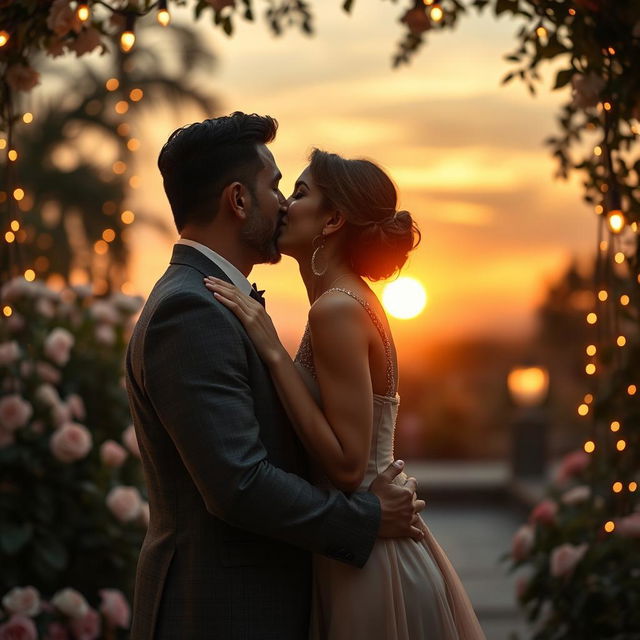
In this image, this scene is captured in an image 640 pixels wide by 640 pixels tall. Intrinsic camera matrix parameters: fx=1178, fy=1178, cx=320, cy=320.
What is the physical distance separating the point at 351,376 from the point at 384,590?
511mm

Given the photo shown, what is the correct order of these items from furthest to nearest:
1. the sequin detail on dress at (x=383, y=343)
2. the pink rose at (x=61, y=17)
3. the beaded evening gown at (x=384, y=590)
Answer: the pink rose at (x=61, y=17), the sequin detail on dress at (x=383, y=343), the beaded evening gown at (x=384, y=590)

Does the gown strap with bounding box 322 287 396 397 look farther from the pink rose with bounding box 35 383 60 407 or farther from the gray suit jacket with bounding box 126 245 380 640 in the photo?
the pink rose with bounding box 35 383 60 407

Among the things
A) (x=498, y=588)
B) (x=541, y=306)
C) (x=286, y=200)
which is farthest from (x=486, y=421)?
(x=286, y=200)

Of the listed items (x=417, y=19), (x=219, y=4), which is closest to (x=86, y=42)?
(x=219, y=4)

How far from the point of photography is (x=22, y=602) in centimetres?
464

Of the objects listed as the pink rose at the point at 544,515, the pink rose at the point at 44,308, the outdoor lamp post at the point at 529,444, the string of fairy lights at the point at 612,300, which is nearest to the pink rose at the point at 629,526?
the string of fairy lights at the point at 612,300

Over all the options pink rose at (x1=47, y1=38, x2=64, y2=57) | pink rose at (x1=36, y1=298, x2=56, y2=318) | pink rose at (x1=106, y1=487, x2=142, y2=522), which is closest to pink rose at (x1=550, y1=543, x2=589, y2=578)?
pink rose at (x1=106, y1=487, x2=142, y2=522)

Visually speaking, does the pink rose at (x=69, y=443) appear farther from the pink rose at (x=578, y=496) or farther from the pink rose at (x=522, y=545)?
the pink rose at (x=578, y=496)

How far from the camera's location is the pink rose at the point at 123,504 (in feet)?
16.6

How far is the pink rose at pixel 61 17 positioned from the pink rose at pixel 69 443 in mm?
2032

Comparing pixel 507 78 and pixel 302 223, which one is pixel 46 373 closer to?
pixel 507 78

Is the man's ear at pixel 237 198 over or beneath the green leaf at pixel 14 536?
over

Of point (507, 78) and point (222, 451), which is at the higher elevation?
point (507, 78)

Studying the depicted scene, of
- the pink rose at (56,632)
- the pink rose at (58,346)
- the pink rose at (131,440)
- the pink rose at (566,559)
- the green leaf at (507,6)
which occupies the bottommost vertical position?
the pink rose at (56,632)
